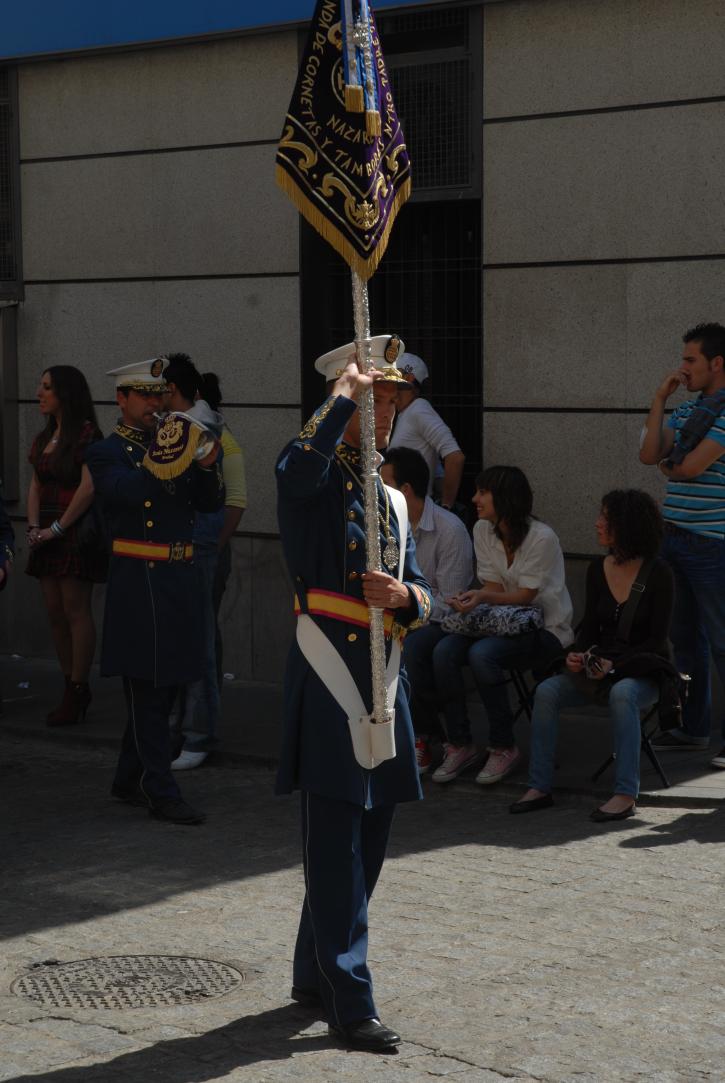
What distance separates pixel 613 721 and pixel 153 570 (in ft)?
6.75

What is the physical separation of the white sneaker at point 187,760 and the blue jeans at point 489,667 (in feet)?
4.39

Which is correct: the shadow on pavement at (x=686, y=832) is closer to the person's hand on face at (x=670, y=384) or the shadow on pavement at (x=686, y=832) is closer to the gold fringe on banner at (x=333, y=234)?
the person's hand on face at (x=670, y=384)

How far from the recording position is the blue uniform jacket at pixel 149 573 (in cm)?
749

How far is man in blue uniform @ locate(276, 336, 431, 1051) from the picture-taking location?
4844mm

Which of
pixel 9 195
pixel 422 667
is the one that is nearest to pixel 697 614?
pixel 422 667

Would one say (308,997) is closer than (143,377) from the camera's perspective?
Yes

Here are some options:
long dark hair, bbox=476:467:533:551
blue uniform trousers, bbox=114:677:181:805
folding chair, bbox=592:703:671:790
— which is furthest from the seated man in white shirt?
blue uniform trousers, bbox=114:677:181:805

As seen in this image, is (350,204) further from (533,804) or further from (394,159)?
(533,804)

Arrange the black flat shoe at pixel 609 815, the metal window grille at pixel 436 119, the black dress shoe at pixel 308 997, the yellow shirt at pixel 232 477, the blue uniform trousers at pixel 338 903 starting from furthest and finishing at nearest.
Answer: the metal window grille at pixel 436 119
the yellow shirt at pixel 232 477
the black flat shoe at pixel 609 815
the black dress shoe at pixel 308 997
the blue uniform trousers at pixel 338 903

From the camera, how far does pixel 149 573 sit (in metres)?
7.58

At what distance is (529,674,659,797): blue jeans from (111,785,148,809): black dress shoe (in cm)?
171

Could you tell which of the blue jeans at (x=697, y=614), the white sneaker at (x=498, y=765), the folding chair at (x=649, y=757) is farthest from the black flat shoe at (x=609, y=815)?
the blue jeans at (x=697, y=614)

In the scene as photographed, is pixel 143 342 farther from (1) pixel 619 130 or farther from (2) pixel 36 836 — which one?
(2) pixel 36 836

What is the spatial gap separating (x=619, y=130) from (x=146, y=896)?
5096 mm
